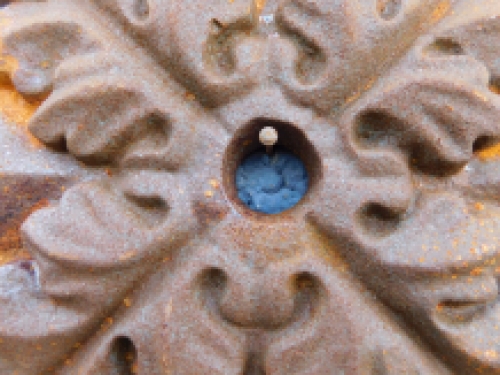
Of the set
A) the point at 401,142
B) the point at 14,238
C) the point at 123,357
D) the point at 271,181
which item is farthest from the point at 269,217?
the point at 14,238

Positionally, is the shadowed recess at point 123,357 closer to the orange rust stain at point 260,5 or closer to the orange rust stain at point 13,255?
the orange rust stain at point 13,255

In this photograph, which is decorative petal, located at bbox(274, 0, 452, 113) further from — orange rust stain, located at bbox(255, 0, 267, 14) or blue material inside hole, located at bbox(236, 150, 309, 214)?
blue material inside hole, located at bbox(236, 150, 309, 214)

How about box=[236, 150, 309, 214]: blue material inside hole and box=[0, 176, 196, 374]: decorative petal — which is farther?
box=[236, 150, 309, 214]: blue material inside hole

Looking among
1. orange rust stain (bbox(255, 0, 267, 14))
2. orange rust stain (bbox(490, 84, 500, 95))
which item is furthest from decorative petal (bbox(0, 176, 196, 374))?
orange rust stain (bbox(490, 84, 500, 95))

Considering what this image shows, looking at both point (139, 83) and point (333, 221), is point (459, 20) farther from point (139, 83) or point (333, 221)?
point (139, 83)

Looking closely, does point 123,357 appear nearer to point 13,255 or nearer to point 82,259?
point 82,259

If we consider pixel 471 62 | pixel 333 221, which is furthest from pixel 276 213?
pixel 471 62

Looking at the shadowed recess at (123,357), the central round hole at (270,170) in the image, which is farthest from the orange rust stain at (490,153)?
the shadowed recess at (123,357)
